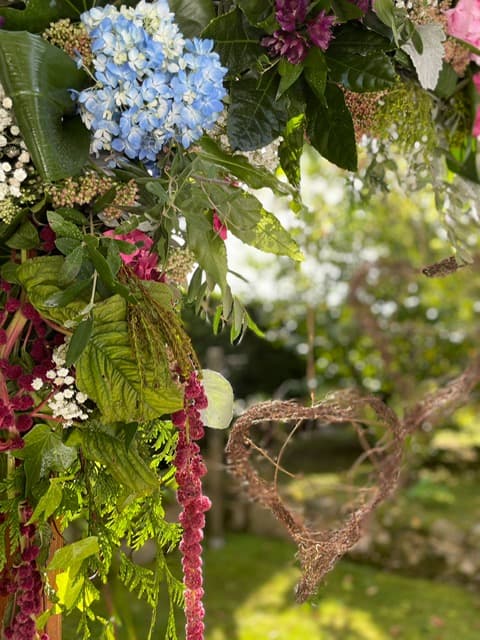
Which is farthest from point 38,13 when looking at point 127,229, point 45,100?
point 127,229

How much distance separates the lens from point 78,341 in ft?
1.83

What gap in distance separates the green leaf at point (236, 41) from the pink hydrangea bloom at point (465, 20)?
0.28m

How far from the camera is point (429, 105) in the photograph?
0.94 m

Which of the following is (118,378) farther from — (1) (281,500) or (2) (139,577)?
(1) (281,500)

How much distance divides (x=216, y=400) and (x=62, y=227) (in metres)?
0.23

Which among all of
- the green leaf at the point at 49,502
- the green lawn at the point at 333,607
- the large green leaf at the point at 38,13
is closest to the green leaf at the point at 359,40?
the large green leaf at the point at 38,13

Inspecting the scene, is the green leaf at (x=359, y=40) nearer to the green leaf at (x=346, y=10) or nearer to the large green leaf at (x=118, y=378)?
the green leaf at (x=346, y=10)

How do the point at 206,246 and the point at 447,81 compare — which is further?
the point at 447,81

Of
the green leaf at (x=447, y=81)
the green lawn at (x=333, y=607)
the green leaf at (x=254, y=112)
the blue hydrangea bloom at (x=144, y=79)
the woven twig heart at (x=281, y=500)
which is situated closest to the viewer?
the blue hydrangea bloom at (x=144, y=79)

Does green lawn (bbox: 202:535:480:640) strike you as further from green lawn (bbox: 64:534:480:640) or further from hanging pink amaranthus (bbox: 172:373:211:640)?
hanging pink amaranthus (bbox: 172:373:211:640)

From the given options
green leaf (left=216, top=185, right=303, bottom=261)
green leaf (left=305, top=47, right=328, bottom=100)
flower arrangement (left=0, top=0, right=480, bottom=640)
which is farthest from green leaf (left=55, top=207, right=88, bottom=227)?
green leaf (left=305, top=47, right=328, bottom=100)

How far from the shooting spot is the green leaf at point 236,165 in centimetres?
64

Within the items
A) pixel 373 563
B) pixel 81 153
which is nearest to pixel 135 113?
pixel 81 153

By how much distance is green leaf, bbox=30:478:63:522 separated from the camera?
60 centimetres
